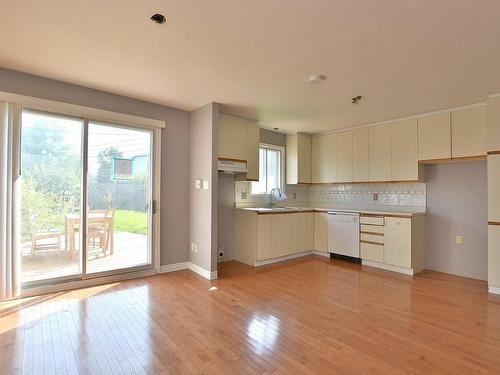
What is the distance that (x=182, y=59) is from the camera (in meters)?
2.58

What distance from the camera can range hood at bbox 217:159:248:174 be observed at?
4.14 m

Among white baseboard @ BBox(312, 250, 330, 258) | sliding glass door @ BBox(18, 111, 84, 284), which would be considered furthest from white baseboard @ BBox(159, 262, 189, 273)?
white baseboard @ BBox(312, 250, 330, 258)

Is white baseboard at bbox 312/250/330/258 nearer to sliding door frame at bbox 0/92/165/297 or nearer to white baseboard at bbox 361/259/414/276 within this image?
white baseboard at bbox 361/259/414/276

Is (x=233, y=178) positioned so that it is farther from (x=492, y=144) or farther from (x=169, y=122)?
(x=492, y=144)

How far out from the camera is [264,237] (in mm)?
4480

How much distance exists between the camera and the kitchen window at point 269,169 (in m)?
5.36

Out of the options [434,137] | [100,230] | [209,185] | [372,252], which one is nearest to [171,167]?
[209,185]

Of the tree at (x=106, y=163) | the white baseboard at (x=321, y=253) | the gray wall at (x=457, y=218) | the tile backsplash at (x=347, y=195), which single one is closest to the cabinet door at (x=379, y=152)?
the tile backsplash at (x=347, y=195)

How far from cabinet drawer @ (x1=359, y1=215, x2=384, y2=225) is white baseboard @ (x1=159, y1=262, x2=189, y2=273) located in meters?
2.87

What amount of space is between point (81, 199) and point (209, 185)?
1546 millimetres

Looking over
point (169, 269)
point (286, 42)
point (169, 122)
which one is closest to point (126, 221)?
point (169, 269)

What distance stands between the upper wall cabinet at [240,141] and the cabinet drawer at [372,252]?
207 cm

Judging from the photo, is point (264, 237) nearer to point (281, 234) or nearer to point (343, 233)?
point (281, 234)

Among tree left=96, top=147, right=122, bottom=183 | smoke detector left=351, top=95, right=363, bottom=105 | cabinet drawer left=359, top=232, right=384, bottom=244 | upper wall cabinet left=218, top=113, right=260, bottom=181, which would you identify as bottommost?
cabinet drawer left=359, top=232, right=384, bottom=244
